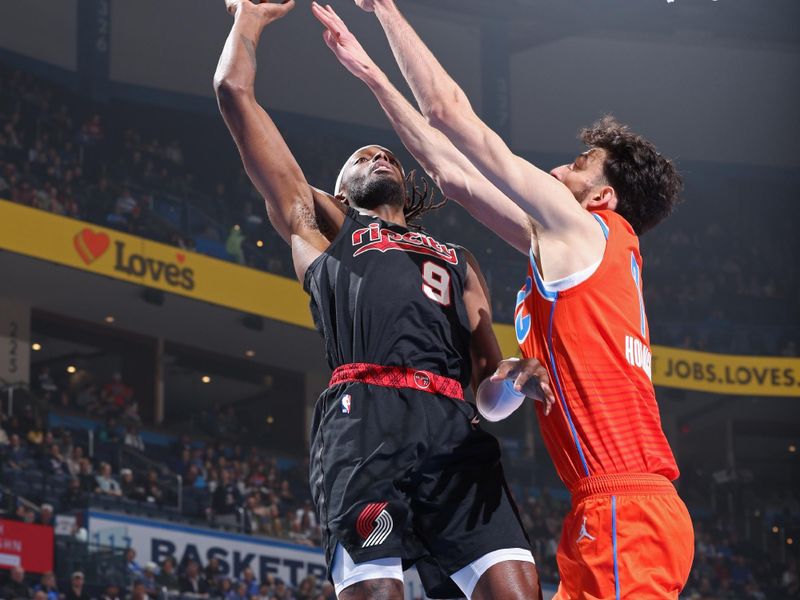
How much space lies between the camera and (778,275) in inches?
1140

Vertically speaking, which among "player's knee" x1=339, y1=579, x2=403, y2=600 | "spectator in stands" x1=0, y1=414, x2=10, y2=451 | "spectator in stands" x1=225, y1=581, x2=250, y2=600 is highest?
"spectator in stands" x1=0, y1=414, x2=10, y2=451

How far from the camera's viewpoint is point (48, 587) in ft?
46.6

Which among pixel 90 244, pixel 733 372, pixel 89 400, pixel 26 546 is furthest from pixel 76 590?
pixel 733 372

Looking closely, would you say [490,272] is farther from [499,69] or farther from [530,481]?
[499,69]

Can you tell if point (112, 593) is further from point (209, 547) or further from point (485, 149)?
point (485, 149)

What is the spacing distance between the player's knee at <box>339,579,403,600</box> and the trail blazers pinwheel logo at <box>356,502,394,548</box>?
13 cm

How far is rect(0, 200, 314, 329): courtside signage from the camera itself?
59.8ft

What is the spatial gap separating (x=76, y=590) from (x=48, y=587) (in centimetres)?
41

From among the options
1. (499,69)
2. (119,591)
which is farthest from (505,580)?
(499,69)

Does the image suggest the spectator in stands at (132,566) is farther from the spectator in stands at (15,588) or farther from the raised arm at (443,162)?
the raised arm at (443,162)

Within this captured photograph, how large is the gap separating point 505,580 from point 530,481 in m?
20.9

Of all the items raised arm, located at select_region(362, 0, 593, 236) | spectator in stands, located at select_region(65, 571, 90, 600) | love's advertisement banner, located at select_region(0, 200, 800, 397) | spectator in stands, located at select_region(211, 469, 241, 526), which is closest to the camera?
raised arm, located at select_region(362, 0, 593, 236)

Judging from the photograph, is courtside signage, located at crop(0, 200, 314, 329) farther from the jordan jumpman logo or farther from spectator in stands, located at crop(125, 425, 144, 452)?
the jordan jumpman logo

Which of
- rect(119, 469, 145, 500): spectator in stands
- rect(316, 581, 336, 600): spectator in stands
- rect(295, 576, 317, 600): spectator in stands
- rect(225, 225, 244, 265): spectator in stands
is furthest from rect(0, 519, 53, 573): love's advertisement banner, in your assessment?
rect(225, 225, 244, 265): spectator in stands
